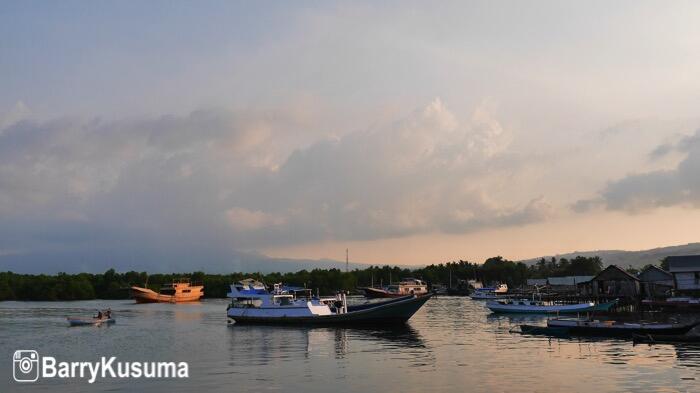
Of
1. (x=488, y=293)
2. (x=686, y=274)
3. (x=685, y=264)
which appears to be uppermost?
(x=685, y=264)

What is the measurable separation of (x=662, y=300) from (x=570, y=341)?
158 feet

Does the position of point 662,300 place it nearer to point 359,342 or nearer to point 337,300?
point 337,300

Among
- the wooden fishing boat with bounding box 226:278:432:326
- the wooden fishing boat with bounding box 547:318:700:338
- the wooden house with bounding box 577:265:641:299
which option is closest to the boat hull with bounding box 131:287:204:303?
Answer: the wooden fishing boat with bounding box 226:278:432:326

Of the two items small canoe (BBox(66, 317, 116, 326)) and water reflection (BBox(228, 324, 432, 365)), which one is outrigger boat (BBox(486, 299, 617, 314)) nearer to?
water reflection (BBox(228, 324, 432, 365))

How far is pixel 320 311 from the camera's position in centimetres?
6869

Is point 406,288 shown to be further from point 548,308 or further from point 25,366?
point 25,366

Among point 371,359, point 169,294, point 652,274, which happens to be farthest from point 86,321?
point 169,294

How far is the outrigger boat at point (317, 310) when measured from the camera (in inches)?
2648

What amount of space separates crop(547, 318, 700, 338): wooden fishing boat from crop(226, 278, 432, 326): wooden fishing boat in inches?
719

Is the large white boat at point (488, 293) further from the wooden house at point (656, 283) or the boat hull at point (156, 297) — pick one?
the boat hull at point (156, 297)

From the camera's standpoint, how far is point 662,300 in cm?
8819

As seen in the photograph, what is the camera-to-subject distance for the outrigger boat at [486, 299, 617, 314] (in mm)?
85562

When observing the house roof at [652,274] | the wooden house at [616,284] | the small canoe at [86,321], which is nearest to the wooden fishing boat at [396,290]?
the wooden house at [616,284]

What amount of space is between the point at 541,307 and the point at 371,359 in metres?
54.9
